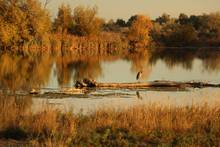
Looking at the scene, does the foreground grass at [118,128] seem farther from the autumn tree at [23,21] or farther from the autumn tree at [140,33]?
the autumn tree at [140,33]

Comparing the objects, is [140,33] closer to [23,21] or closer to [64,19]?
[64,19]

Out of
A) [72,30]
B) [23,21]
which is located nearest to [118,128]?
[23,21]

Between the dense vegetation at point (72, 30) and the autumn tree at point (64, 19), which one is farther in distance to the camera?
the autumn tree at point (64, 19)

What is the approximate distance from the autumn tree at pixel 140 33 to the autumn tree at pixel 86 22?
7486mm

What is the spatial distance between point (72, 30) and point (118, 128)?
64.8 metres

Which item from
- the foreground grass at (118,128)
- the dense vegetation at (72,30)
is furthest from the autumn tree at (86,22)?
the foreground grass at (118,128)

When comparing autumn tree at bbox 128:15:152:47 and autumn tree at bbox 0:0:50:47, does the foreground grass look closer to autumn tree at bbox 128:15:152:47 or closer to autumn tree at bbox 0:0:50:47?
autumn tree at bbox 0:0:50:47

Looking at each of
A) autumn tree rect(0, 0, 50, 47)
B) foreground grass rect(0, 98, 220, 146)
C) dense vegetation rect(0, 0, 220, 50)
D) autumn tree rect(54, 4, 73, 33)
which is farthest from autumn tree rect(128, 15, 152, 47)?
foreground grass rect(0, 98, 220, 146)

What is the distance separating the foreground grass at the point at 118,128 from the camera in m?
9.45

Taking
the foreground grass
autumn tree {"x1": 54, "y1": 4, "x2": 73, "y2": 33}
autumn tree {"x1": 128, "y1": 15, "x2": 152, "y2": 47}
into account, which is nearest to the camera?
the foreground grass

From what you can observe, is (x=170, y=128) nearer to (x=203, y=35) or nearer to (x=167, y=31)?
(x=167, y=31)

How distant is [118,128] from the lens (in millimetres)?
10258

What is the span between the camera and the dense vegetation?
62.0 metres

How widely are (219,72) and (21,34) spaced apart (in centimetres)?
3152
